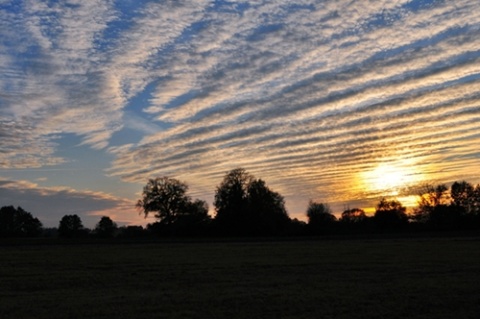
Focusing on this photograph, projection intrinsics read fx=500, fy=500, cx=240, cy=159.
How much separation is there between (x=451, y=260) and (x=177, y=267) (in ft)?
53.9

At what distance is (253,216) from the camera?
11344 cm

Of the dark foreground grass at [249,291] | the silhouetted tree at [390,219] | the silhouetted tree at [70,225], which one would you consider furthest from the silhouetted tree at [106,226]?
the dark foreground grass at [249,291]

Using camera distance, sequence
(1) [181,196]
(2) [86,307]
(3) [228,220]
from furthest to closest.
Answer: (1) [181,196]
(3) [228,220]
(2) [86,307]

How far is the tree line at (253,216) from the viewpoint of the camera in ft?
352

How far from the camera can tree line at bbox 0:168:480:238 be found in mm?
107188

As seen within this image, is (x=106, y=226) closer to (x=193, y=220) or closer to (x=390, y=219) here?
(x=193, y=220)

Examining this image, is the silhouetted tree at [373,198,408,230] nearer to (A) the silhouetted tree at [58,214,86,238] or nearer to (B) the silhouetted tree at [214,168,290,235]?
(B) the silhouetted tree at [214,168,290,235]

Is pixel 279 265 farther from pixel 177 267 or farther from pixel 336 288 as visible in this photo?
pixel 336 288

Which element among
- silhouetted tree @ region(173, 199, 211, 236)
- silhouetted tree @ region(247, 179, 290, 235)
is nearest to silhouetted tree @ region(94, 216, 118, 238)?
silhouetted tree @ region(173, 199, 211, 236)

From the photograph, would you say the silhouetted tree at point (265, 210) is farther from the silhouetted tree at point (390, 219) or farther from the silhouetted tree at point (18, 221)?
the silhouetted tree at point (18, 221)

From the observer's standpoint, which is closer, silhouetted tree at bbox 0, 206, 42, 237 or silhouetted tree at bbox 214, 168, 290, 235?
silhouetted tree at bbox 214, 168, 290, 235

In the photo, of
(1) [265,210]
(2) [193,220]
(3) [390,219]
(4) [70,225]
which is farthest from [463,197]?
(4) [70,225]

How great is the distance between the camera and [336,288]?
60.7 feet

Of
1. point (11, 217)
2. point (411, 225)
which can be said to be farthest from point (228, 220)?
point (11, 217)
